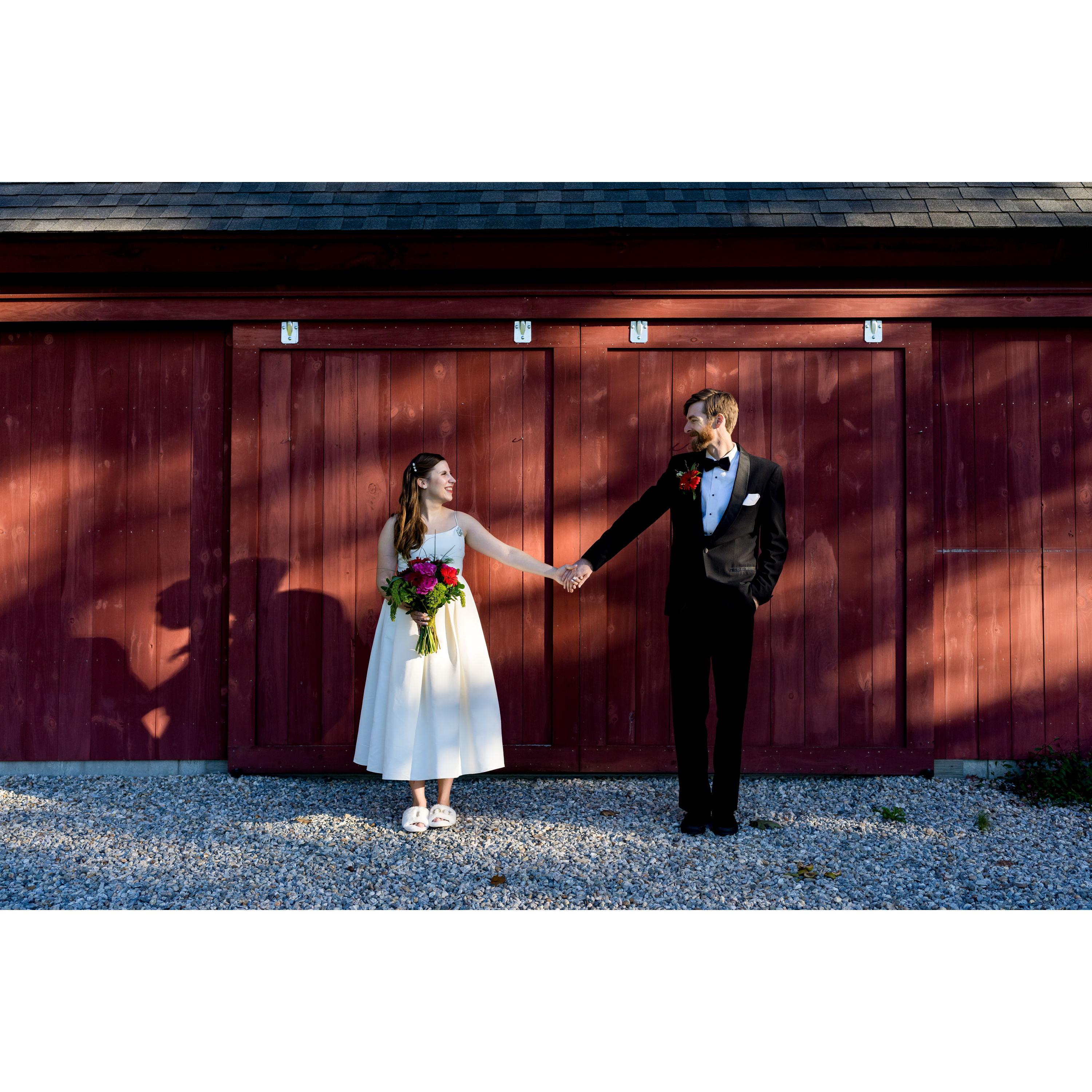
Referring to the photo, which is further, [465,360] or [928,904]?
[465,360]

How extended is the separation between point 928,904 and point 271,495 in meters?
4.08

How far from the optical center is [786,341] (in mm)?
4949

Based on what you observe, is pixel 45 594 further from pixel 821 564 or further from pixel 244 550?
pixel 821 564

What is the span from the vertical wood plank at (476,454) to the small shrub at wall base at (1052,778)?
3.29 metres

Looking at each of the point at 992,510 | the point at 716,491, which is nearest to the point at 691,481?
the point at 716,491

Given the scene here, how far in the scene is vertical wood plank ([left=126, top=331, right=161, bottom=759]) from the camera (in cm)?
507

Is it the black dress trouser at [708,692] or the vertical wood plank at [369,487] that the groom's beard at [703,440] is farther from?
the vertical wood plank at [369,487]

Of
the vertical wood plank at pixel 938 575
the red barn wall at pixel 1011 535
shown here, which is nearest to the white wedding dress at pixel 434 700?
the vertical wood plank at pixel 938 575

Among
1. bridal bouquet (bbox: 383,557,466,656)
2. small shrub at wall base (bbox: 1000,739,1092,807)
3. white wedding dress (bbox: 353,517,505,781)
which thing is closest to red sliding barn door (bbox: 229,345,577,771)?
white wedding dress (bbox: 353,517,505,781)

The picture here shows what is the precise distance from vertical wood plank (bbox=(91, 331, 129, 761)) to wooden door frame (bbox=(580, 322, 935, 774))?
2.93m

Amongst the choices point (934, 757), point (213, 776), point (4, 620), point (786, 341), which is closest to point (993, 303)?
point (786, 341)

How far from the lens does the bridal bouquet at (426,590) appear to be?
402 centimetres

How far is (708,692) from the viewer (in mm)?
4090

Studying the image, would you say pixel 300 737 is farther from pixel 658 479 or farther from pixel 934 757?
pixel 934 757
